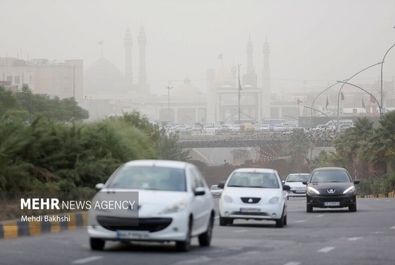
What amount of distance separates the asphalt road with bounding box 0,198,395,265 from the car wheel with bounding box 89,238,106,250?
0.13 metres

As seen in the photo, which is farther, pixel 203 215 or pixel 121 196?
pixel 203 215

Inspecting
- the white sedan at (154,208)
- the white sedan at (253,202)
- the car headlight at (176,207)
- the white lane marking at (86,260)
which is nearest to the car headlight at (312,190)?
the white sedan at (253,202)

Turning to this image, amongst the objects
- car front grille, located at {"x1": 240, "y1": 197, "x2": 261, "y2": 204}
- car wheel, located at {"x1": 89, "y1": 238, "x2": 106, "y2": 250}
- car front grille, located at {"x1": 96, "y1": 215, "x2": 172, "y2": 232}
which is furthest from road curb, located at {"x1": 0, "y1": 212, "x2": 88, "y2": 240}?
car front grille, located at {"x1": 96, "y1": 215, "x2": 172, "y2": 232}

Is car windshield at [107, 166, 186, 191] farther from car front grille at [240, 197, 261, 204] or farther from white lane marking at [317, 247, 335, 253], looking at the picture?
car front grille at [240, 197, 261, 204]

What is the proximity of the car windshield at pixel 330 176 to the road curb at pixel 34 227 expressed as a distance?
1432cm

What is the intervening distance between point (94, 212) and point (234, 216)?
11391 millimetres

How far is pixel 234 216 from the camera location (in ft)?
99.6

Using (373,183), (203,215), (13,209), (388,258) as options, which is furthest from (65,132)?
(373,183)

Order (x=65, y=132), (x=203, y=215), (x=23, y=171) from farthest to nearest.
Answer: (x=65, y=132)
(x=23, y=171)
(x=203, y=215)

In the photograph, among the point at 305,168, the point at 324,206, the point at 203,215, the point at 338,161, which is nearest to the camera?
the point at 203,215

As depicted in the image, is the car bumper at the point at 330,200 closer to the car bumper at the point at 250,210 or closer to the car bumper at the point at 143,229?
the car bumper at the point at 250,210

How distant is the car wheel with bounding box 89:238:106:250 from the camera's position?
1952 centimetres

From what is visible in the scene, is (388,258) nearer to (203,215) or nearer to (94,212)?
(203,215)

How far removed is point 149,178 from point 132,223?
1.49 metres
